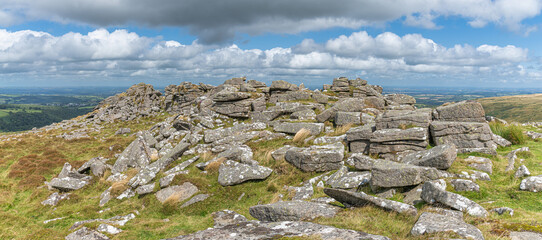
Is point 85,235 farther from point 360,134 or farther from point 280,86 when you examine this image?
point 280,86

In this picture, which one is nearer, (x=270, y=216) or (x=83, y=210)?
(x=270, y=216)

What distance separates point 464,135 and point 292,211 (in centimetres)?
1438

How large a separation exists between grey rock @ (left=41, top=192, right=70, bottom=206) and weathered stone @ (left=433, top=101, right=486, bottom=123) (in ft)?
94.8

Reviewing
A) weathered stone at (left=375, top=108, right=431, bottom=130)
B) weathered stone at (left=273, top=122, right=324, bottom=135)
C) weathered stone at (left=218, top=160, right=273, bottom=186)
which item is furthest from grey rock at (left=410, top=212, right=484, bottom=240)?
weathered stone at (left=273, top=122, right=324, bottom=135)

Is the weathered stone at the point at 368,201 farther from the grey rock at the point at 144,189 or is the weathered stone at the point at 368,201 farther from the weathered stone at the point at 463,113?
the weathered stone at the point at 463,113

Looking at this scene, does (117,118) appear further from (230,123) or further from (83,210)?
(83,210)

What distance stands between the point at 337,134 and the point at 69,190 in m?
21.9

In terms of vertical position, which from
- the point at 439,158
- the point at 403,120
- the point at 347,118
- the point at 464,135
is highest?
the point at 403,120

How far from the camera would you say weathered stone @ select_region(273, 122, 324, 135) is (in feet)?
76.3

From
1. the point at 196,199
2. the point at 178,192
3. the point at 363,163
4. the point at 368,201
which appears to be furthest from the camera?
the point at 178,192

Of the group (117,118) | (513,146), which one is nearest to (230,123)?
(513,146)

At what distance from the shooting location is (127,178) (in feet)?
66.3

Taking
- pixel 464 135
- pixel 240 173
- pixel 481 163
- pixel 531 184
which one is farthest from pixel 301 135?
pixel 531 184

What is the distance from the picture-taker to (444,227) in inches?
272
